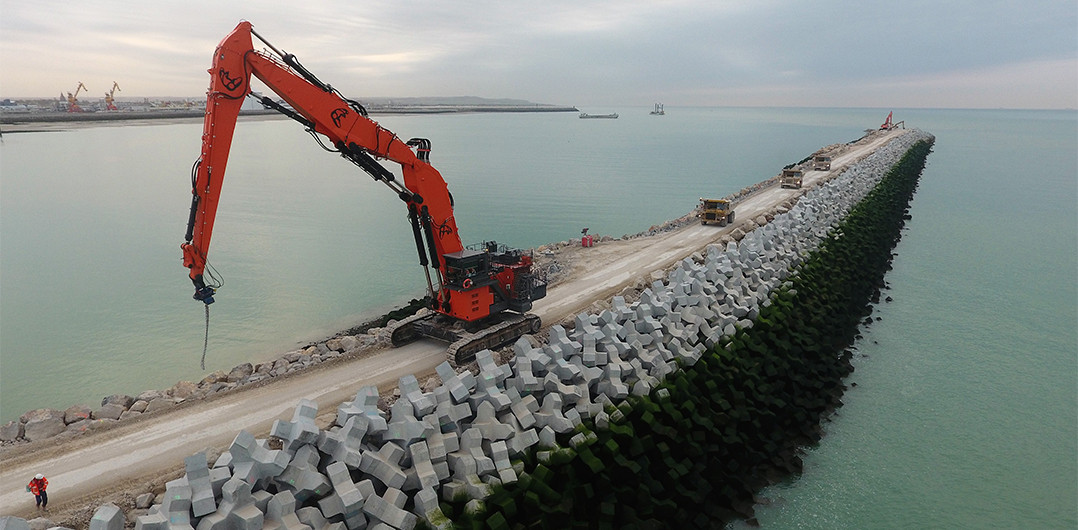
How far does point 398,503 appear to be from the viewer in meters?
7.78

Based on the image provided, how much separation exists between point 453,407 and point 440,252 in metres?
4.84

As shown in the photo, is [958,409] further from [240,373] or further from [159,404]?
[159,404]

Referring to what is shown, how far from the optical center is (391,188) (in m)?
12.6

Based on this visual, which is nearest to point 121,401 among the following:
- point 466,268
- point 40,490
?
point 40,490

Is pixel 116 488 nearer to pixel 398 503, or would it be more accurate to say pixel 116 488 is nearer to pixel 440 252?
pixel 398 503

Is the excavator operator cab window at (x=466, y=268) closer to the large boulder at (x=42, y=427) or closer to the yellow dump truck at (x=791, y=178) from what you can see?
the large boulder at (x=42, y=427)

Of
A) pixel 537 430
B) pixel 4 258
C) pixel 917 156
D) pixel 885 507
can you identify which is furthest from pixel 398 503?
pixel 917 156

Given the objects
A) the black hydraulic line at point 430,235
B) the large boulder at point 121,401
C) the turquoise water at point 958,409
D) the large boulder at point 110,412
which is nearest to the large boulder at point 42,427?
the large boulder at point 110,412

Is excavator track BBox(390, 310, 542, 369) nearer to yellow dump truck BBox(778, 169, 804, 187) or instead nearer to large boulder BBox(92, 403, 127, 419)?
large boulder BBox(92, 403, 127, 419)

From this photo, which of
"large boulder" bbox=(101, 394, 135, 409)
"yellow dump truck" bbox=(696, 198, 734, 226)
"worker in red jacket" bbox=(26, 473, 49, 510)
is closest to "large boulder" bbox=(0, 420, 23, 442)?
"large boulder" bbox=(101, 394, 135, 409)

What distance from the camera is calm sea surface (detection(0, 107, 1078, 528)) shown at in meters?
12.6

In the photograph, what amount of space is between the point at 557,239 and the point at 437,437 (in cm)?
2258

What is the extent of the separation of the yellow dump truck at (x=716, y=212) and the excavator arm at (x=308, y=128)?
17562 mm

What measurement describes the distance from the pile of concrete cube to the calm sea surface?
4030 millimetres
